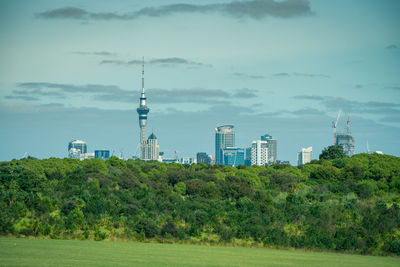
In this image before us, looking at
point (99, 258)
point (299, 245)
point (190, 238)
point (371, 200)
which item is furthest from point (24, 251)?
point (371, 200)

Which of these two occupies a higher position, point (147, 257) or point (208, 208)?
point (208, 208)

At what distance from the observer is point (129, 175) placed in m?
113

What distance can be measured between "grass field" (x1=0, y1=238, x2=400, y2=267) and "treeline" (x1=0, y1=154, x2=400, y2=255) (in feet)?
34.2

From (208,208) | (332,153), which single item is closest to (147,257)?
(208,208)

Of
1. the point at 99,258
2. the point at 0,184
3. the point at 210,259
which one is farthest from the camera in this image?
the point at 0,184

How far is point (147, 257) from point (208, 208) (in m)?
35.2

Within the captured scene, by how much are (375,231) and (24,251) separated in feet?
147

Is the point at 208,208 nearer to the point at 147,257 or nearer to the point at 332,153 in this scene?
the point at 147,257

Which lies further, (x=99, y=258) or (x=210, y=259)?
(x=210, y=259)

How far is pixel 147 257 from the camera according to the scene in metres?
51.9

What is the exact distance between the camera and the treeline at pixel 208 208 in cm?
7350

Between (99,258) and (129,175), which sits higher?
(129,175)

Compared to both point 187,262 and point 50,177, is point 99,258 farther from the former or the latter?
point 50,177

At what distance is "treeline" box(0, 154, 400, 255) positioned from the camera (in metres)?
73.5
